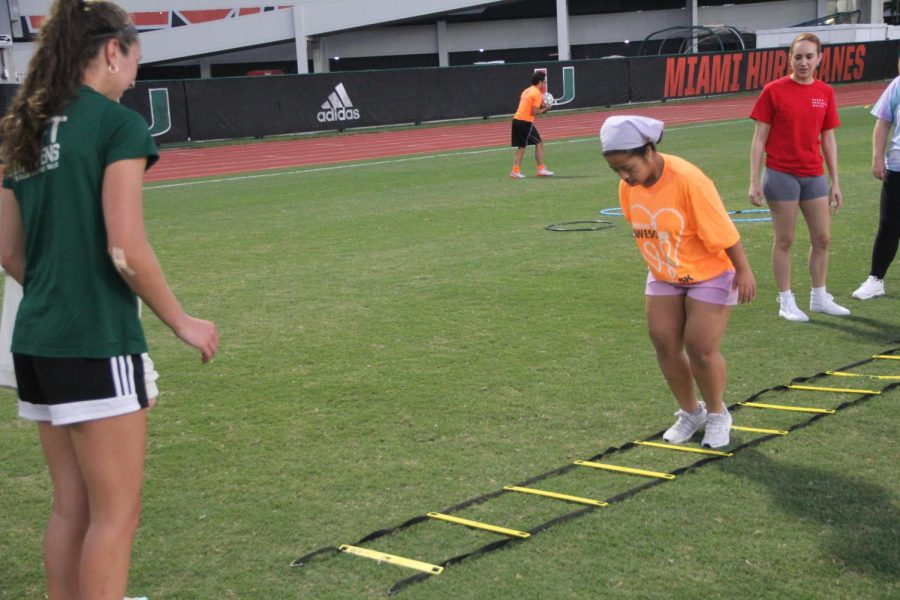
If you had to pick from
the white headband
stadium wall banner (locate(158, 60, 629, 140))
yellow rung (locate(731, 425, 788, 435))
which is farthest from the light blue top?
stadium wall banner (locate(158, 60, 629, 140))

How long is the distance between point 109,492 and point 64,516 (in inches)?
11.1

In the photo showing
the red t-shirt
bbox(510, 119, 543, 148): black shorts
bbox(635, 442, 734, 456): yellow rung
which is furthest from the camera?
bbox(510, 119, 543, 148): black shorts

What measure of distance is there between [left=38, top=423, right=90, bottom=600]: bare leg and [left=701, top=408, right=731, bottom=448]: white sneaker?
319 cm

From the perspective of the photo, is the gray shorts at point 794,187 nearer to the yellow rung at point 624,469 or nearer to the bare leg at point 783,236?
the bare leg at point 783,236

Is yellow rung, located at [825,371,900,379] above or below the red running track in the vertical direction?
below

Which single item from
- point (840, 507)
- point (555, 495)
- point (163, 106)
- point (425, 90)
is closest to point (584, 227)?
point (555, 495)

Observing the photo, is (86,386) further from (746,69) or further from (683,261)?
(746,69)

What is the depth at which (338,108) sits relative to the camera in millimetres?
32562

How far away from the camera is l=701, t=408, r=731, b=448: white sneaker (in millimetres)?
5281

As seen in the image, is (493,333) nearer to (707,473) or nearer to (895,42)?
(707,473)

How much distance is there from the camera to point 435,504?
15.5 ft

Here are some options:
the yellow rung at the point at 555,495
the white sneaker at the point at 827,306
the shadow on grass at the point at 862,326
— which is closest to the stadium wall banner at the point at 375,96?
the white sneaker at the point at 827,306

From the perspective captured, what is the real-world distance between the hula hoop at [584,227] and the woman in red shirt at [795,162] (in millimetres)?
4292

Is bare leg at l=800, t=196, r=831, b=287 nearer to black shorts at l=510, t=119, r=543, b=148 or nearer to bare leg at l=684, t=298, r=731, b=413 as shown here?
bare leg at l=684, t=298, r=731, b=413
